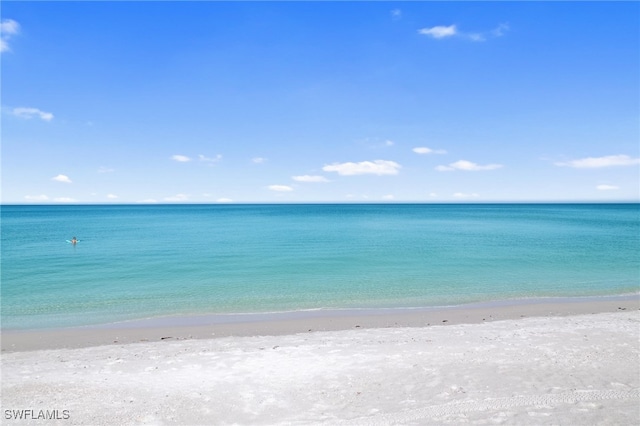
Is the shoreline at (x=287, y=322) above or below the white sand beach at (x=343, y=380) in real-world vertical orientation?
below

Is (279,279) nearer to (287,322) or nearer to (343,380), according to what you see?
(287,322)

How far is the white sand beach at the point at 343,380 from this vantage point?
23.5ft

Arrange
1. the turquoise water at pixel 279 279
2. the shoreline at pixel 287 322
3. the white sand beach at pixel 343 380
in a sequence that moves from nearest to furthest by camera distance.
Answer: the white sand beach at pixel 343 380
the shoreline at pixel 287 322
the turquoise water at pixel 279 279

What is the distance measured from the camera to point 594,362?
31.0 ft

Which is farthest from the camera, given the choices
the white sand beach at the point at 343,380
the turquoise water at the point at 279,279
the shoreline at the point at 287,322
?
the turquoise water at the point at 279,279

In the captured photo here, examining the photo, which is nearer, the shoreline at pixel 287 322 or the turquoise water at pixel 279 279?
the shoreline at pixel 287 322
